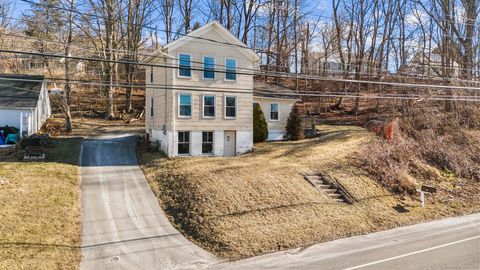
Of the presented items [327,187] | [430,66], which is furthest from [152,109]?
[430,66]

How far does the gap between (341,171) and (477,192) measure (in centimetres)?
754

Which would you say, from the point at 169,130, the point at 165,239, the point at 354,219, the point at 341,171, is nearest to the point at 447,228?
the point at 354,219

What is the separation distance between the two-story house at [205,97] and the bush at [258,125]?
91.8 inches

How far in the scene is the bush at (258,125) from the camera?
25688mm

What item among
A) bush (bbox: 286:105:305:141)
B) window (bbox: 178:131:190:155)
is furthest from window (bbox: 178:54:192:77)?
bush (bbox: 286:105:305:141)

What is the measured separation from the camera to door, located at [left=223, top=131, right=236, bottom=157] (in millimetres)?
22812

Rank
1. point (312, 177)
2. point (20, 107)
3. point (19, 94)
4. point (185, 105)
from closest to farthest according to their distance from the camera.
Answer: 1. point (312, 177)
2. point (185, 105)
3. point (20, 107)
4. point (19, 94)

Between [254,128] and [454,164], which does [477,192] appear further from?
[254,128]

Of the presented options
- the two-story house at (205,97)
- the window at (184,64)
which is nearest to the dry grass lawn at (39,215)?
the two-story house at (205,97)

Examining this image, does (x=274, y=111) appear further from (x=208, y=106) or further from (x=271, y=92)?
(x=208, y=106)

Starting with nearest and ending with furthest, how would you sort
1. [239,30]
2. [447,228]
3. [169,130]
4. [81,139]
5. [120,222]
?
1. [120,222]
2. [447,228]
3. [169,130]
4. [81,139]
5. [239,30]

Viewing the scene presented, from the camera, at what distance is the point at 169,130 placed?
2125 centimetres

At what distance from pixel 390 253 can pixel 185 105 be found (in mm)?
13732

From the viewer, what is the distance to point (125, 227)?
13516 mm
